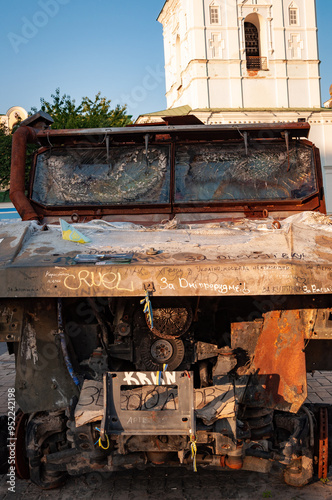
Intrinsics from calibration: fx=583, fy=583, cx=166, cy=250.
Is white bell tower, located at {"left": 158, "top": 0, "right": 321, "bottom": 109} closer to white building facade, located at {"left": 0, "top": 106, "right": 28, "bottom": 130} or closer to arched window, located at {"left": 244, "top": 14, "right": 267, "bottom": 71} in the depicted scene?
arched window, located at {"left": 244, "top": 14, "right": 267, "bottom": 71}

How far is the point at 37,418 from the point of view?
403cm

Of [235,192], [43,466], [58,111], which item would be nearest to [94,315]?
[43,466]

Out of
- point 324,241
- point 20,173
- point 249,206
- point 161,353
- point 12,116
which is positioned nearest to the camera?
point 324,241

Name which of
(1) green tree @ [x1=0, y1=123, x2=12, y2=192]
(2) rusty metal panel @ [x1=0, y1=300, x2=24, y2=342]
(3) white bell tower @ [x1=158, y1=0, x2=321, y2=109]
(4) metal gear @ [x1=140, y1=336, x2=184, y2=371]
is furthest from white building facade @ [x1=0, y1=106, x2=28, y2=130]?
(4) metal gear @ [x1=140, y1=336, x2=184, y2=371]

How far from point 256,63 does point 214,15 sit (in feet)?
10.7

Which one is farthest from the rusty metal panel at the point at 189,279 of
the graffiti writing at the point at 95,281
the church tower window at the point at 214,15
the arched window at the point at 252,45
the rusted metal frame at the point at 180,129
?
the arched window at the point at 252,45

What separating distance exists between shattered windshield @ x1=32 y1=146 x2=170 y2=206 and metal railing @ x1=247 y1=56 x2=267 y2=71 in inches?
1056

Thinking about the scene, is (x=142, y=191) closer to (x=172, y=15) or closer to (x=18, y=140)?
(x=18, y=140)

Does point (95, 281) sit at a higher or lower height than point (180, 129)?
lower

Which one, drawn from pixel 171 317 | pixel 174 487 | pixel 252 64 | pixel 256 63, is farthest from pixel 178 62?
pixel 174 487

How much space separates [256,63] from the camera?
30.6 metres

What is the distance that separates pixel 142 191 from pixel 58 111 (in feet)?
62.7

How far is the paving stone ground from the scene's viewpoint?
4.13 m

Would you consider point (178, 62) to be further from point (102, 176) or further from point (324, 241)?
point (324, 241)
